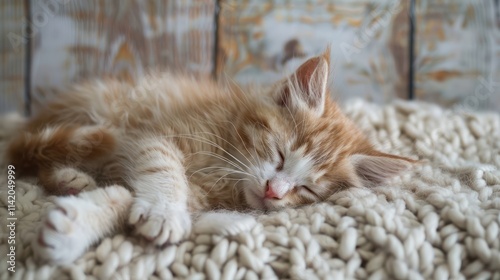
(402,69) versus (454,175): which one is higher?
(402,69)

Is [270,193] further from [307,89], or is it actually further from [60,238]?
[60,238]

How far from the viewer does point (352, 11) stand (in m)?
1.93

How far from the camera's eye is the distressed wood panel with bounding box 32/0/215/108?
1839 mm

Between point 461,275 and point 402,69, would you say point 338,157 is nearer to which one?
point 461,275

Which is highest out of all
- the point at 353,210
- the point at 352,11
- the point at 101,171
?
the point at 352,11

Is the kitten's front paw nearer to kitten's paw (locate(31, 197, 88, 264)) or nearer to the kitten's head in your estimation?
kitten's paw (locate(31, 197, 88, 264))

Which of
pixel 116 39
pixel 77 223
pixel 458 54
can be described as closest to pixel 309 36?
pixel 458 54

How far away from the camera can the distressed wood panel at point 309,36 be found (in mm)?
1918

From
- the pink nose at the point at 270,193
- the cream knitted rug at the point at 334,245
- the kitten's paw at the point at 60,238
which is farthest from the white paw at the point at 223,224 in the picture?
the kitten's paw at the point at 60,238

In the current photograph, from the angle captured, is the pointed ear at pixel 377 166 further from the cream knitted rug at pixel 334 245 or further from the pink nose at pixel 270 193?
the pink nose at pixel 270 193

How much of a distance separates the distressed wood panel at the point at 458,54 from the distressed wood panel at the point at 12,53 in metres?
1.65

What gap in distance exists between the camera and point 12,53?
1843 mm

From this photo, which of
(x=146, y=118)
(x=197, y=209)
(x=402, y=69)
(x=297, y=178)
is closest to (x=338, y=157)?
(x=297, y=178)

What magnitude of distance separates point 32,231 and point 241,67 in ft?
3.82
